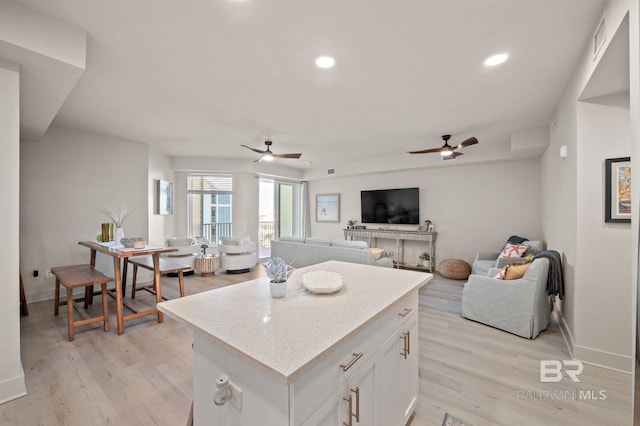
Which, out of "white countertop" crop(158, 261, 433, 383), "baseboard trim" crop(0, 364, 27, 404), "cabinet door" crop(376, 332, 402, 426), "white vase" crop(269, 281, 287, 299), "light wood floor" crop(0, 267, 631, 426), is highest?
"white vase" crop(269, 281, 287, 299)

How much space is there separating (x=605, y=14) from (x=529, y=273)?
7.39 ft

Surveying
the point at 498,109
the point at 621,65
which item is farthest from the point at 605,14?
the point at 498,109

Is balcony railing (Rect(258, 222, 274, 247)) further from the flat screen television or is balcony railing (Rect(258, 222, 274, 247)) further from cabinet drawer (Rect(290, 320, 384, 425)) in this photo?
cabinet drawer (Rect(290, 320, 384, 425))

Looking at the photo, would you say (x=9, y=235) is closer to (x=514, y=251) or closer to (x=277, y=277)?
(x=277, y=277)

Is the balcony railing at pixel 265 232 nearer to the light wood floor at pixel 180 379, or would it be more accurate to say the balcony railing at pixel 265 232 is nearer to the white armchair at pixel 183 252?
the white armchair at pixel 183 252

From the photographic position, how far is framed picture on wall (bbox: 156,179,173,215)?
5.36 meters

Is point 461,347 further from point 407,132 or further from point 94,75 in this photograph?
point 94,75

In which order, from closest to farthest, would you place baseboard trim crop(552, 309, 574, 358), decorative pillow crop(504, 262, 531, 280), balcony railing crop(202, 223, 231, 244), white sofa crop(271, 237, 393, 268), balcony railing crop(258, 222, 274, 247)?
baseboard trim crop(552, 309, 574, 358)
decorative pillow crop(504, 262, 531, 280)
white sofa crop(271, 237, 393, 268)
balcony railing crop(202, 223, 231, 244)
balcony railing crop(258, 222, 274, 247)

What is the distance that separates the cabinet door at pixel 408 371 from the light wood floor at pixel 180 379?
154 mm

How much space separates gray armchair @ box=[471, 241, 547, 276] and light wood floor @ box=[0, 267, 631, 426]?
991 millimetres

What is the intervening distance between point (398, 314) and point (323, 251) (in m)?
3.01

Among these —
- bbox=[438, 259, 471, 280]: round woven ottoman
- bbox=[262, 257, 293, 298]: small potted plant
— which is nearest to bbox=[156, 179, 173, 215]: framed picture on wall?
bbox=[262, 257, 293, 298]: small potted plant

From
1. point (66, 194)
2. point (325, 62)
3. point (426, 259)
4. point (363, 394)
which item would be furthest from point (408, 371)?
point (66, 194)

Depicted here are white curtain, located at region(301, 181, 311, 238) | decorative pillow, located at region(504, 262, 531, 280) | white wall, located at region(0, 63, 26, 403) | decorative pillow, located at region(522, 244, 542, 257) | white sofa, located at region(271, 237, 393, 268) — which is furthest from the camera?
white curtain, located at region(301, 181, 311, 238)
